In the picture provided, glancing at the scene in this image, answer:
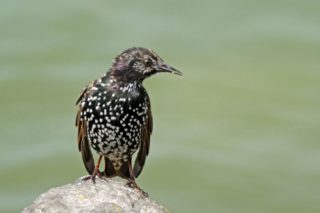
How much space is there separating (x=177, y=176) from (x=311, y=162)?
1388 mm

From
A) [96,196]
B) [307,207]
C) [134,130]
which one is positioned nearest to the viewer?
[96,196]

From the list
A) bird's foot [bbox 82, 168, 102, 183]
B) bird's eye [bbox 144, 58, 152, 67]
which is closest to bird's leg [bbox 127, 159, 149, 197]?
A: bird's foot [bbox 82, 168, 102, 183]

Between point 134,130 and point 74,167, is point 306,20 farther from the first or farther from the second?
point 134,130

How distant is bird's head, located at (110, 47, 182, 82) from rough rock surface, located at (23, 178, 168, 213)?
956 millimetres

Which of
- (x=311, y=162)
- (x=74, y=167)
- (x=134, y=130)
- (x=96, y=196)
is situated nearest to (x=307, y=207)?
(x=311, y=162)

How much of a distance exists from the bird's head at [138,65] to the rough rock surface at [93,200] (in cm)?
96

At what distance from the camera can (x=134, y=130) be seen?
351 inches

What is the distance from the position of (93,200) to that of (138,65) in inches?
50.0

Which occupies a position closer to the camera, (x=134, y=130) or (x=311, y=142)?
(x=134, y=130)

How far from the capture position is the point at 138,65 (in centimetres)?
878

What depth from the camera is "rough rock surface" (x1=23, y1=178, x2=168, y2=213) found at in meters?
7.87

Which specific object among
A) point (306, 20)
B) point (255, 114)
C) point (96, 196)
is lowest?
point (96, 196)

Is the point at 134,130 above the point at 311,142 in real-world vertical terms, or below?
below

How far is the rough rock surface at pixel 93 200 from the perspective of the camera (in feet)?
25.8
